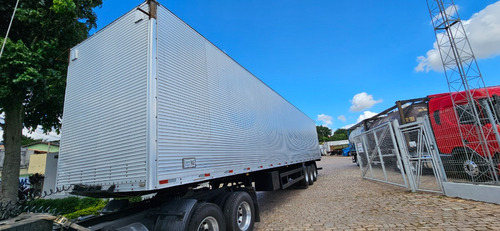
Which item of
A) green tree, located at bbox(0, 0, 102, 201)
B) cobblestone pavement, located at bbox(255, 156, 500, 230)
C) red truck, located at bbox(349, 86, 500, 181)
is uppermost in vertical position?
green tree, located at bbox(0, 0, 102, 201)

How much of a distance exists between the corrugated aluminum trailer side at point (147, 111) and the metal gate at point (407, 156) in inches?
227

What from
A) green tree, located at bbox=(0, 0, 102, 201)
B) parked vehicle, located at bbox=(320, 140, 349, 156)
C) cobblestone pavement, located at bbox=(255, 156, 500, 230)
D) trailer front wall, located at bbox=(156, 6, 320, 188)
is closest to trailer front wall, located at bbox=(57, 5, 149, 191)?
trailer front wall, located at bbox=(156, 6, 320, 188)

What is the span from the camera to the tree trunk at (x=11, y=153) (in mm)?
6887

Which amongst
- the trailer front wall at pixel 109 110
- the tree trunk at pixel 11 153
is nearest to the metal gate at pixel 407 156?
the trailer front wall at pixel 109 110

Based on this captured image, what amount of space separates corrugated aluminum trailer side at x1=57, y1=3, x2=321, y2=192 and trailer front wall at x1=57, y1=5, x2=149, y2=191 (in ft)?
0.04

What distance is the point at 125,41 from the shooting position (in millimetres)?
3377

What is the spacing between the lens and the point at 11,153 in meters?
7.07

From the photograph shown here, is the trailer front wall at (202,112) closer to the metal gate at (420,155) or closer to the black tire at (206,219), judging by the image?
the black tire at (206,219)

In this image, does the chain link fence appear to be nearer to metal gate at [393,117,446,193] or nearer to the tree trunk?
metal gate at [393,117,446,193]

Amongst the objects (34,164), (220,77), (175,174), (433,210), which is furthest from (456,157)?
(34,164)

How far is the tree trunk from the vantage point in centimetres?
689

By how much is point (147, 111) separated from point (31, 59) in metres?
5.68

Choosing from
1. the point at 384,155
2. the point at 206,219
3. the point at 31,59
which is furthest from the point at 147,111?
the point at 384,155

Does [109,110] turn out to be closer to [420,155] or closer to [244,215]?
[244,215]
